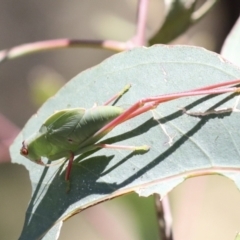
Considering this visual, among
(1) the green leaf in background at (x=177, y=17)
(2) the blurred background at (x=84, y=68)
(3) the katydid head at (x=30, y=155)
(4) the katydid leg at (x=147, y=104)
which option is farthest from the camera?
(2) the blurred background at (x=84, y=68)

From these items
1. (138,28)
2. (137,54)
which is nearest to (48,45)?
(138,28)

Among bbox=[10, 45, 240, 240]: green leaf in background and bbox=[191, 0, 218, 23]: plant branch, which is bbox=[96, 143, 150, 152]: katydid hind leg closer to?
bbox=[10, 45, 240, 240]: green leaf in background

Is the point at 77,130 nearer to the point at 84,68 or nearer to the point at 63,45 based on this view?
the point at 63,45

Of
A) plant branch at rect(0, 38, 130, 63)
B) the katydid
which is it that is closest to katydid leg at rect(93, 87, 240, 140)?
the katydid

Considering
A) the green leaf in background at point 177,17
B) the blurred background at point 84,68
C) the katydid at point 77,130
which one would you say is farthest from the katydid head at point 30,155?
the blurred background at point 84,68

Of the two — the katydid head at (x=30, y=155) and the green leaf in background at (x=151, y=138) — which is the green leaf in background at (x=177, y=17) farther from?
the katydid head at (x=30, y=155)

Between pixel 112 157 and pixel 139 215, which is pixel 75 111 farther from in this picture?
pixel 139 215
